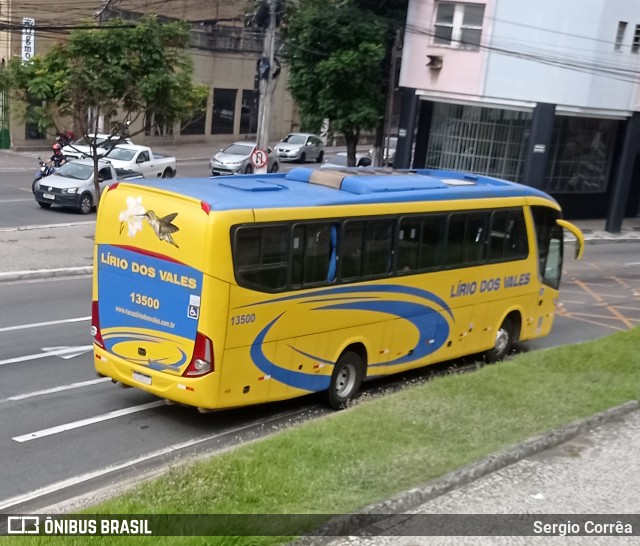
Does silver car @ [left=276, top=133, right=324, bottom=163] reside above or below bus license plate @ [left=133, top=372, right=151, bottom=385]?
below

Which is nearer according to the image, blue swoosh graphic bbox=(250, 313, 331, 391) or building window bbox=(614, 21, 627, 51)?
blue swoosh graphic bbox=(250, 313, 331, 391)

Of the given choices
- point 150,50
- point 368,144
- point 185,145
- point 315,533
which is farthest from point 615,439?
point 368,144

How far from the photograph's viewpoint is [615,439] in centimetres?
1058

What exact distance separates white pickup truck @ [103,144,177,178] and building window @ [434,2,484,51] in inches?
429

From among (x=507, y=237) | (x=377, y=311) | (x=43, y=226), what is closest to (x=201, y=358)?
(x=377, y=311)

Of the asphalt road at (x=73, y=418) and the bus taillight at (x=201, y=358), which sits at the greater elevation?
the bus taillight at (x=201, y=358)

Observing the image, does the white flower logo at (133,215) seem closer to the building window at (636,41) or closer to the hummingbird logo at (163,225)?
the hummingbird logo at (163,225)

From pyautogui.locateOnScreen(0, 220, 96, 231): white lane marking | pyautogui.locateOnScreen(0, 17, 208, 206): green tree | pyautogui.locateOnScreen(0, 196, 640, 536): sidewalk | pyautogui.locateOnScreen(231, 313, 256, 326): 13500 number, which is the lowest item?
pyautogui.locateOnScreen(0, 220, 96, 231): white lane marking

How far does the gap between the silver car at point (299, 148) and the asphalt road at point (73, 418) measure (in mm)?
32031

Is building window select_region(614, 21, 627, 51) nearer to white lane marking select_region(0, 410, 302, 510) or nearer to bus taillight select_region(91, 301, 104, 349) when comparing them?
white lane marking select_region(0, 410, 302, 510)

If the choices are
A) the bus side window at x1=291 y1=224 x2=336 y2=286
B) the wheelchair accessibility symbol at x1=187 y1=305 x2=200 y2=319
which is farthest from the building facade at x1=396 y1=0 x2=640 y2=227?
the wheelchair accessibility symbol at x1=187 y1=305 x2=200 y2=319

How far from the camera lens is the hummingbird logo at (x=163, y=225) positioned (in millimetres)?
10547

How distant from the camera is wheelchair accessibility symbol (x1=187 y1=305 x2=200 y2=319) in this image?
1038 cm

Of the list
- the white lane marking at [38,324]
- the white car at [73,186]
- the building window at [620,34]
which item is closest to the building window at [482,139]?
the building window at [620,34]
